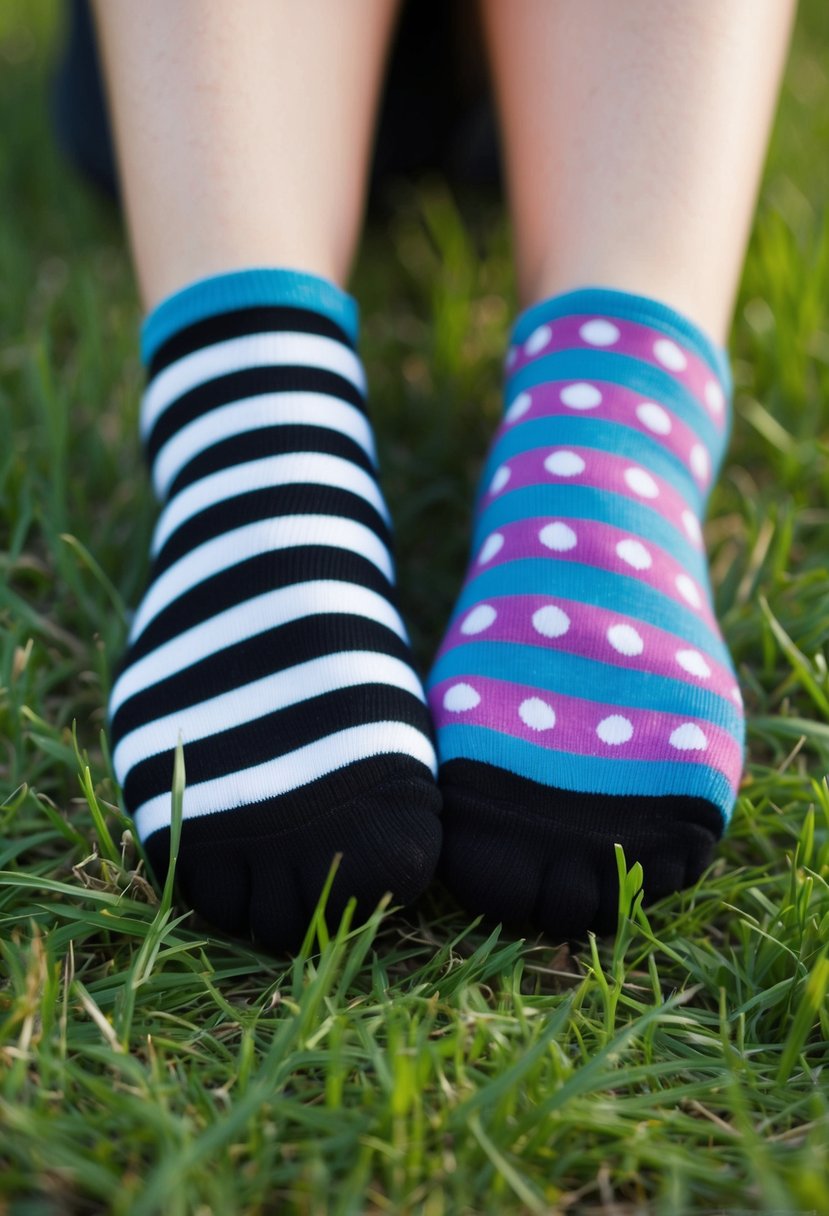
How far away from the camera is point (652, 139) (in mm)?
734

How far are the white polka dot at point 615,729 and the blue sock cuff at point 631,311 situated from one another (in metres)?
0.28

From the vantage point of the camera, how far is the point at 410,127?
121 centimetres

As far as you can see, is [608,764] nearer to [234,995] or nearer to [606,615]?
[606,615]

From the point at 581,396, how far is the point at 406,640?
20 cm

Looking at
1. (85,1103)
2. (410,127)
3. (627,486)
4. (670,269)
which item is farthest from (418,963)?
(410,127)

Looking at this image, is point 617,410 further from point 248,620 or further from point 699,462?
point 248,620

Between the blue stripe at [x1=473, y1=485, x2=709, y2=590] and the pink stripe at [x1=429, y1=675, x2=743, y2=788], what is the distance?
0.12m

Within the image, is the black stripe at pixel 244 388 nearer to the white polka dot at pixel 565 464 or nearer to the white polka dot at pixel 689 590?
the white polka dot at pixel 565 464

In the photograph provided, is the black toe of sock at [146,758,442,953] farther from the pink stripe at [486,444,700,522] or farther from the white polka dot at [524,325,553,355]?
the white polka dot at [524,325,553,355]

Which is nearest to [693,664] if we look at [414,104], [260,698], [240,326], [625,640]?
[625,640]

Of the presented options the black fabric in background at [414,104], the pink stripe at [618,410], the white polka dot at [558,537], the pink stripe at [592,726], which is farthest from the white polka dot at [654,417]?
the black fabric in background at [414,104]

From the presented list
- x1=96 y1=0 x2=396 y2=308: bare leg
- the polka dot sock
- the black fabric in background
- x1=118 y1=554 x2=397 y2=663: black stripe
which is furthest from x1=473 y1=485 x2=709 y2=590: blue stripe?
the black fabric in background

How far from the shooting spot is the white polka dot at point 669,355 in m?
0.75

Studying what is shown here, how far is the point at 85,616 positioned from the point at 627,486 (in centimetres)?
38
